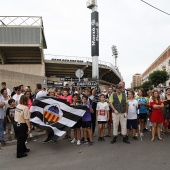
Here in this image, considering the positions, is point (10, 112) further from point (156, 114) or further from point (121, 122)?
point (156, 114)

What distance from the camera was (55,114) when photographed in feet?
23.9

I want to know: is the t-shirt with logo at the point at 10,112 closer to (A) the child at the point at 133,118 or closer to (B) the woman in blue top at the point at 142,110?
(A) the child at the point at 133,118

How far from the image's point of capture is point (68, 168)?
16.8 ft

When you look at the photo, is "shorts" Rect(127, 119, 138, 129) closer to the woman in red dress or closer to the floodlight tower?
the woman in red dress

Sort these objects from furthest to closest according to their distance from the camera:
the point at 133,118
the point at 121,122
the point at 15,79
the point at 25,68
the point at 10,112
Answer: the point at 25,68
the point at 15,79
the point at 133,118
the point at 121,122
the point at 10,112

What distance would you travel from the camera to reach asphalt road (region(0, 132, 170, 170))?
5234 millimetres

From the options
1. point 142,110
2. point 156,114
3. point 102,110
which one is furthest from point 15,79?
point 156,114

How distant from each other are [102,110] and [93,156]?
7.05ft

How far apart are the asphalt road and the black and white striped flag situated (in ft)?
2.00

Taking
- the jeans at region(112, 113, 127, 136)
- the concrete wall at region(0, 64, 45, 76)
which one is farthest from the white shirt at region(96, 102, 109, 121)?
the concrete wall at region(0, 64, 45, 76)

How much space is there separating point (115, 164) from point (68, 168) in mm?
1066

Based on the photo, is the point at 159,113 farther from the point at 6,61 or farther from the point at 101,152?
the point at 6,61

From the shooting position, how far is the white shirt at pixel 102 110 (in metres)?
7.83

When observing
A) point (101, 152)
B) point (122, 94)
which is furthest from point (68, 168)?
point (122, 94)
